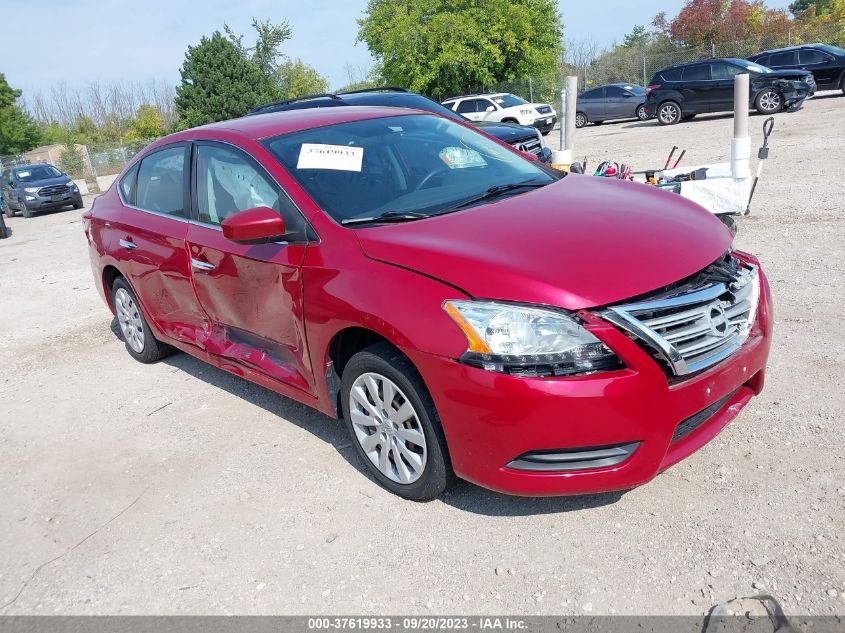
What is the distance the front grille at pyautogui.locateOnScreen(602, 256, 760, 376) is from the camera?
270cm

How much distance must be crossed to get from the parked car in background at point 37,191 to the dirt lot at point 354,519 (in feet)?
59.3

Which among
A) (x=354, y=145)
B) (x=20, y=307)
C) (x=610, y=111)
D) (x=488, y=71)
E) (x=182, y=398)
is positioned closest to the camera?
(x=354, y=145)

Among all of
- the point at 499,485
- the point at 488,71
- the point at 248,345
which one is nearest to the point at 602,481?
the point at 499,485

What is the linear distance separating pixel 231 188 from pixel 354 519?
199cm

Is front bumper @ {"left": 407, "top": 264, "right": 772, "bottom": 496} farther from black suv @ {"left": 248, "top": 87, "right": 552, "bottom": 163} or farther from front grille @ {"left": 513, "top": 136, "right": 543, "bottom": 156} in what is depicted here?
front grille @ {"left": 513, "top": 136, "right": 543, "bottom": 156}

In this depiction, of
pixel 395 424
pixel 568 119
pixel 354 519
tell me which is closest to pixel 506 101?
pixel 568 119

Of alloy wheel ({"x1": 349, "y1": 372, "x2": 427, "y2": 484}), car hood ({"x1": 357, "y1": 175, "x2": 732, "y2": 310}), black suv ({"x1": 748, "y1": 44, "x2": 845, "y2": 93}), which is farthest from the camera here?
black suv ({"x1": 748, "y1": 44, "x2": 845, "y2": 93})

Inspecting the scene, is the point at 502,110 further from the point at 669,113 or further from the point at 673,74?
the point at 673,74

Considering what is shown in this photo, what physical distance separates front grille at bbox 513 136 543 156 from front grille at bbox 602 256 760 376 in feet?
25.5

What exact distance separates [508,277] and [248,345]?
6.16 ft

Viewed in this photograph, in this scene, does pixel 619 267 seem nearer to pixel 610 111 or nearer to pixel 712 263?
pixel 712 263

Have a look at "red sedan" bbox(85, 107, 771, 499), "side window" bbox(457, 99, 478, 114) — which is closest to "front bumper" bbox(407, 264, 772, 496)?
"red sedan" bbox(85, 107, 771, 499)

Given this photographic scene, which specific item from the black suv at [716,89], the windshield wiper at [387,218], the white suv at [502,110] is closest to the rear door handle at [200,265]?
Answer: the windshield wiper at [387,218]

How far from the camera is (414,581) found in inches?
113
